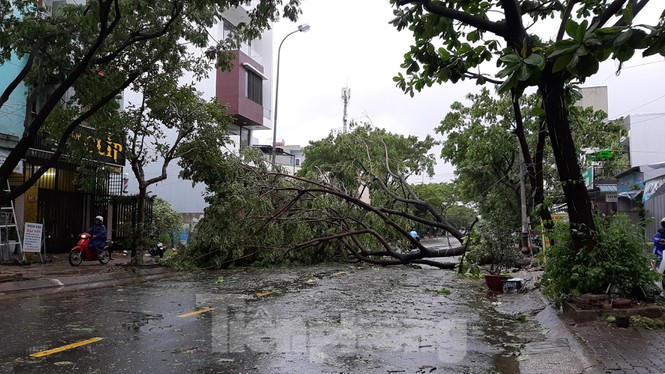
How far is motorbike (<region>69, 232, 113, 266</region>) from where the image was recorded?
16328mm

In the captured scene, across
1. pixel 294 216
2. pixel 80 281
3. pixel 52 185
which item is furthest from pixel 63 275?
pixel 52 185

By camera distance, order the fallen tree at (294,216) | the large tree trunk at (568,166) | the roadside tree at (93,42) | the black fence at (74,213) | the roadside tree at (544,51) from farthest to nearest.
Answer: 1. the black fence at (74,213)
2. the fallen tree at (294,216)
3. the roadside tree at (93,42)
4. the large tree trunk at (568,166)
5. the roadside tree at (544,51)

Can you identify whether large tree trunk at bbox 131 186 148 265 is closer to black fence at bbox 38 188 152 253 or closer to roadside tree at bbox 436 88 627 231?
black fence at bbox 38 188 152 253

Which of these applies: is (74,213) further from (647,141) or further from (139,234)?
(647,141)

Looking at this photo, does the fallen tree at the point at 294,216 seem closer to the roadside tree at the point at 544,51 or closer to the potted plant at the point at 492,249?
the potted plant at the point at 492,249

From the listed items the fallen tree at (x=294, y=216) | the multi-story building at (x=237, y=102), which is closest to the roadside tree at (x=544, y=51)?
the fallen tree at (x=294, y=216)

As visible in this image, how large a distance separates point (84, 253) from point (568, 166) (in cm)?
1424

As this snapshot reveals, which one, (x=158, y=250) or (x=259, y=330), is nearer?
(x=259, y=330)

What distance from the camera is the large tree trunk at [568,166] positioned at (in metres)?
7.90

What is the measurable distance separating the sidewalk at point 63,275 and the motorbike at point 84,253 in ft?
0.73

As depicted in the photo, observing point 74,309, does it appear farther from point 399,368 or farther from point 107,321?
point 399,368

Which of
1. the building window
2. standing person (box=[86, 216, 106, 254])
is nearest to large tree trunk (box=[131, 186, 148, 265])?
standing person (box=[86, 216, 106, 254])

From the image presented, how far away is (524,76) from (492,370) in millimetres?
2957

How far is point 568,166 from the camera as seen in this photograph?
8.08m
